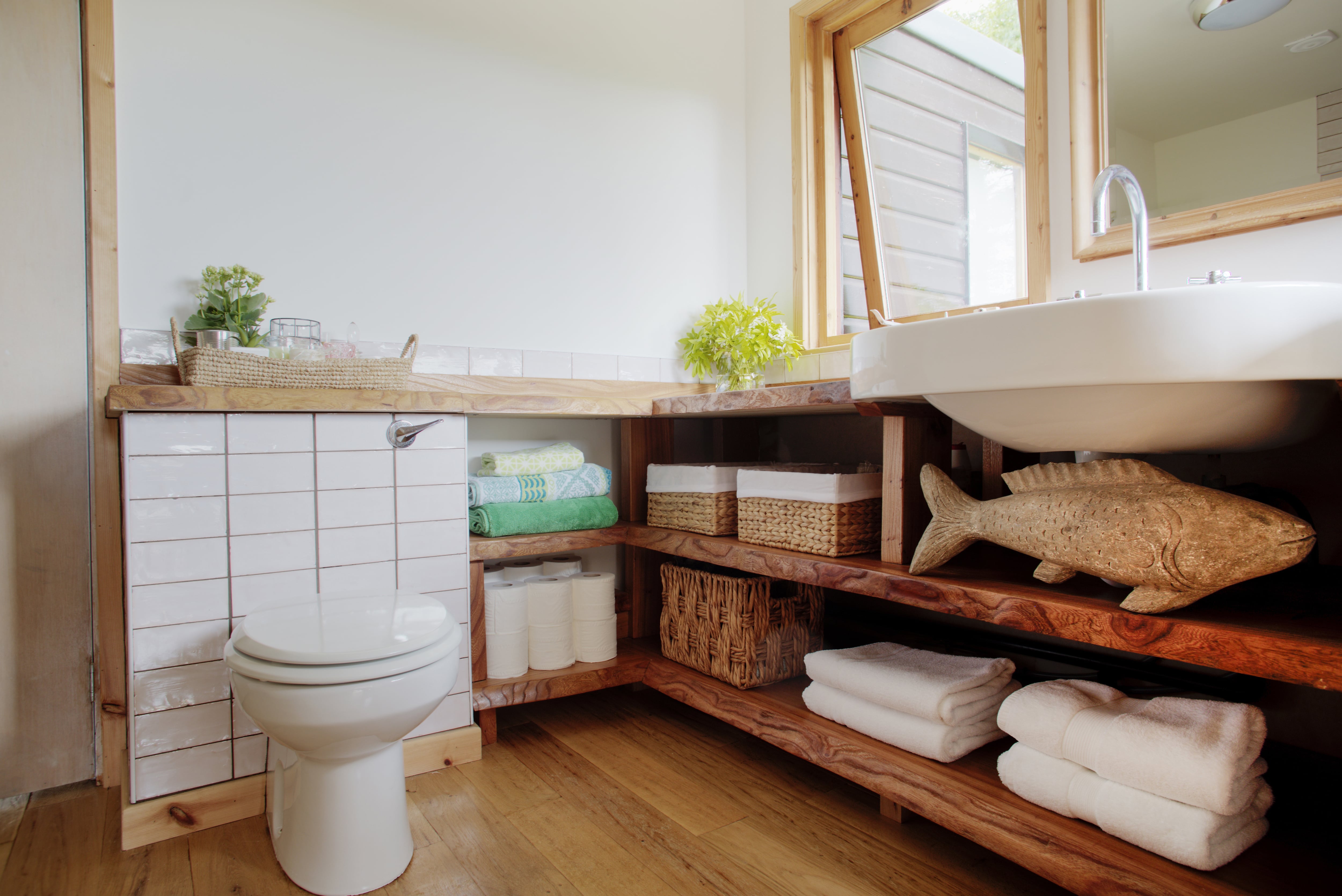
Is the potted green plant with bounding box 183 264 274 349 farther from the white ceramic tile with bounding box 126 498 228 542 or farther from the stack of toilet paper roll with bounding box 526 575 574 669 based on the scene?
the stack of toilet paper roll with bounding box 526 575 574 669

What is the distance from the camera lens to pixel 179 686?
1434mm

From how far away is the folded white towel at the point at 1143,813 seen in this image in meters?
0.98

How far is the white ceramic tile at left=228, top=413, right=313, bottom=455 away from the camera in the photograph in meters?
1.49

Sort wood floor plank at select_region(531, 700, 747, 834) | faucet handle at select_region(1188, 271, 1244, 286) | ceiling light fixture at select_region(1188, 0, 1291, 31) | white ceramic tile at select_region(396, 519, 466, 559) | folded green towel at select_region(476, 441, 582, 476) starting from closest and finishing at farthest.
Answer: faucet handle at select_region(1188, 271, 1244, 286)
ceiling light fixture at select_region(1188, 0, 1291, 31)
wood floor plank at select_region(531, 700, 747, 834)
white ceramic tile at select_region(396, 519, 466, 559)
folded green towel at select_region(476, 441, 582, 476)

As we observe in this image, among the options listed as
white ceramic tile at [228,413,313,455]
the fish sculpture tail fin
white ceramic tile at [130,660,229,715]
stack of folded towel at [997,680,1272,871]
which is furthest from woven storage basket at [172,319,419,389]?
stack of folded towel at [997,680,1272,871]

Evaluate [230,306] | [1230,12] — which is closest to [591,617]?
[230,306]

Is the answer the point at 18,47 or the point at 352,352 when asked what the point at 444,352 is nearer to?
the point at 352,352

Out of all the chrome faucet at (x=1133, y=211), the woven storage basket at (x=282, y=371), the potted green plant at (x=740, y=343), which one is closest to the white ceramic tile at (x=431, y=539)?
the woven storage basket at (x=282, y=371)

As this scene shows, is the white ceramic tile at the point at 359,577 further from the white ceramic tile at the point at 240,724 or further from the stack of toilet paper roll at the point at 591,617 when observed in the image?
the stack of toilet paper roll at the point at 591,617

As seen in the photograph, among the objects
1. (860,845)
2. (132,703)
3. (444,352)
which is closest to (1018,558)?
(860,845)

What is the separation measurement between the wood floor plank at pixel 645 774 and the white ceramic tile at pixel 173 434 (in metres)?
1.06

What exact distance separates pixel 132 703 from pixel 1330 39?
8.18ft

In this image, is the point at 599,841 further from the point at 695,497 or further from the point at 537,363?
the point at 537,363

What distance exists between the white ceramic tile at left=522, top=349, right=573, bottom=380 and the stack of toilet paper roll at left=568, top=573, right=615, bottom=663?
0.61 m
